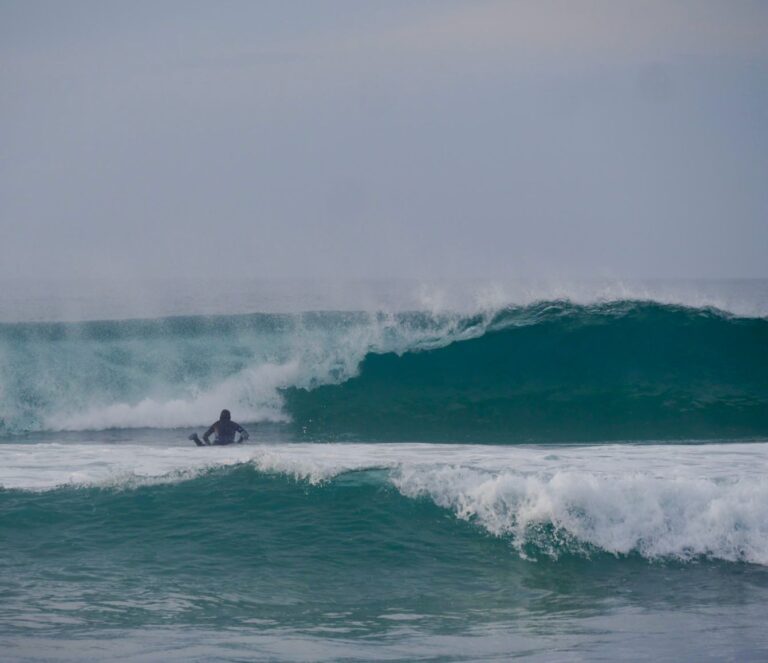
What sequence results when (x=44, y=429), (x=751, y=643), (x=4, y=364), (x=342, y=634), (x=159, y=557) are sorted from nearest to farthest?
(x=751, y=643), (x=342, y=634), (x=159, y=557), (x=44, y=429), (x=4, y=364)

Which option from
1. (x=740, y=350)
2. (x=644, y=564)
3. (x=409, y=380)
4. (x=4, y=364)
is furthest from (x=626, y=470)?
(x=4, y=364)

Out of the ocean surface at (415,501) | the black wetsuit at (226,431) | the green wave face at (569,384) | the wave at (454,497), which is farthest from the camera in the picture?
the green wave face at (569,384)

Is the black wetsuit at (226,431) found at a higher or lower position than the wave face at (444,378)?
lower

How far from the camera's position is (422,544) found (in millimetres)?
9984

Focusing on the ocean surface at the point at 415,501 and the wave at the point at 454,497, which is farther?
the wave at the point at 454,497

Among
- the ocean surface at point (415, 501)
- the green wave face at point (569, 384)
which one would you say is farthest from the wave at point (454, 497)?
the green wave face at point (569, 384)

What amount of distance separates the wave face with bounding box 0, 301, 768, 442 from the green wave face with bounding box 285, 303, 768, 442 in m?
0.04

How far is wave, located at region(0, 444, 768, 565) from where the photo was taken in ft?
32.0

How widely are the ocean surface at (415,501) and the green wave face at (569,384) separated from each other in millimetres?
66

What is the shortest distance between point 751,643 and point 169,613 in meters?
4.57

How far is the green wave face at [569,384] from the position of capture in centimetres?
1791

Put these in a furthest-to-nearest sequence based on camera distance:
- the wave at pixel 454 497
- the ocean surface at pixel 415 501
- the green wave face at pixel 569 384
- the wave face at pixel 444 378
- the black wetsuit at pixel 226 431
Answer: the wave face at pixel 444 378
the green wave face at pixel 569 384
the black wetsuit at pixel 226 431
the wave at pixel 454 497
the ocean surface at pixel 415 501

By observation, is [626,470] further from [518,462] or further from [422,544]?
[422,544]

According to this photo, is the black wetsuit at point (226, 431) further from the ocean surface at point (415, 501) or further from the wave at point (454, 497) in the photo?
the wave at point (454, 497)
